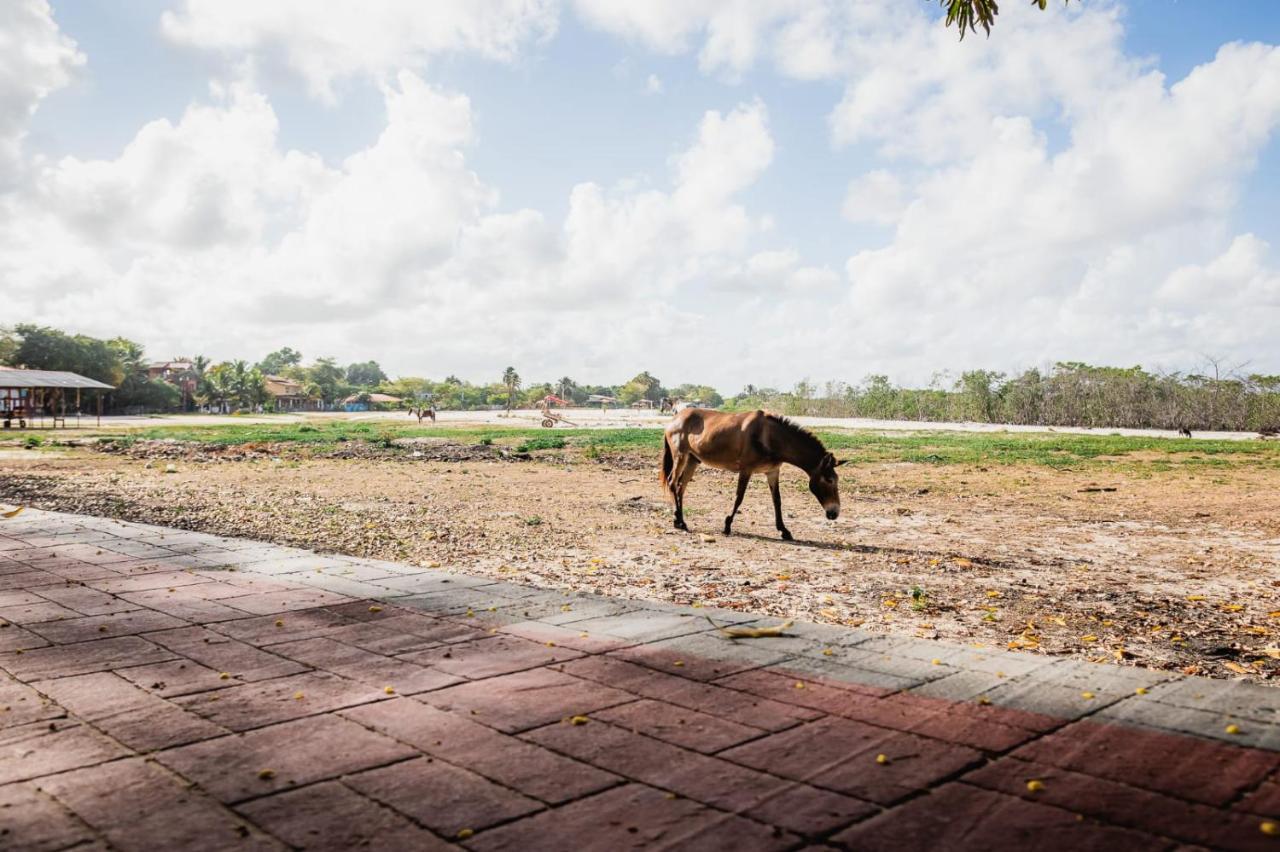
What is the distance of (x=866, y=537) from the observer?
11.1 meters

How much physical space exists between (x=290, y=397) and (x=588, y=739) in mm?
100753

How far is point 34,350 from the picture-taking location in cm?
6956

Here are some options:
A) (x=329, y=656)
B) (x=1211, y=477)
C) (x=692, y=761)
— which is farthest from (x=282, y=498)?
(x=1211, y=477)

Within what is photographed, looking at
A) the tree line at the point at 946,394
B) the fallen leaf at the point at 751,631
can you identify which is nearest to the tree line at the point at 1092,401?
the tree line at the point at 946,394

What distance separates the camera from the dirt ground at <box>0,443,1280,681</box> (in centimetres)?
654

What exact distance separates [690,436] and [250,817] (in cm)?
962

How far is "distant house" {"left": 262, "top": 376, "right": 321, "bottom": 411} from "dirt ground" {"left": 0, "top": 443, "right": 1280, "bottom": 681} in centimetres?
7805

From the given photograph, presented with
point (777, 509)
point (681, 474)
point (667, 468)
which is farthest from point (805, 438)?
point (667, 468)

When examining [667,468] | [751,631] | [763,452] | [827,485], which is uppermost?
[763,452]

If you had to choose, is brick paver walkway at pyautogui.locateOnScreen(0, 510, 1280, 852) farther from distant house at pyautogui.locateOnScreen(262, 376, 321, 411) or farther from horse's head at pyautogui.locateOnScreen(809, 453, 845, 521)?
distant house at pyautogui.locateOnScreen(262, 376, 321, 411)

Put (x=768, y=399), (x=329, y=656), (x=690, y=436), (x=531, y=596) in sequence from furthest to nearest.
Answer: (x=768, y=399), (x=690, y=436), (x=531, y=596), (x=329, y=656)

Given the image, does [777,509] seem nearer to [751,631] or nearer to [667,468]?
[667,468]

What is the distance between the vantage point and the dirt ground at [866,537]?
6543 millimetres

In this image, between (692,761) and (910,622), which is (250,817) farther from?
(910,622)
